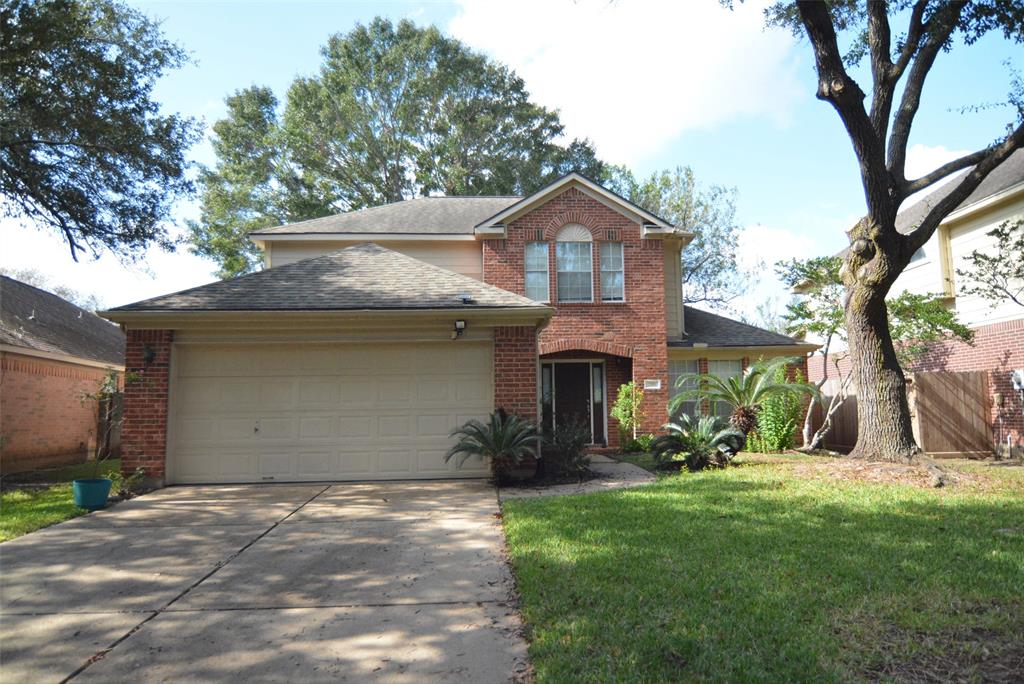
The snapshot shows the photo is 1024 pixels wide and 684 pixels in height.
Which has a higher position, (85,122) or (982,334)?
(85,122)

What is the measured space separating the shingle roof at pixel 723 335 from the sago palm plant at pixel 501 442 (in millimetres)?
7547

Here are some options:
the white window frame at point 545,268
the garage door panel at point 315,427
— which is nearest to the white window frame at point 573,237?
the white window frame at point 545,268

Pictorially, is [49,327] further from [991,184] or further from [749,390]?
[991,184]

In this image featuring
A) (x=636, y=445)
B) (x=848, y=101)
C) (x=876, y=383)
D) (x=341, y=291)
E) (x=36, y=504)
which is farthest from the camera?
(x=636, y=445)

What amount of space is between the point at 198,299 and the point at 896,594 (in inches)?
377

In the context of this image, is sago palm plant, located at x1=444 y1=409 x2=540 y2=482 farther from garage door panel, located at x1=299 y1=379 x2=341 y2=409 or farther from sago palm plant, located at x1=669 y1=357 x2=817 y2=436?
sago palm plant, located at x1=669 y1=357 x2=817 y2=436

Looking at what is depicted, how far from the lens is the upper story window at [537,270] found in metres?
15.0

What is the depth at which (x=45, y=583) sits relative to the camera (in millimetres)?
4895

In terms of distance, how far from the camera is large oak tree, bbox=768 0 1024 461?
933cm

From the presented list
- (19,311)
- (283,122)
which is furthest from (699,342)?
(283,122)

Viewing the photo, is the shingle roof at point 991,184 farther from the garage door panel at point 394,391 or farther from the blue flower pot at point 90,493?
the blue flower pot at point 90,493

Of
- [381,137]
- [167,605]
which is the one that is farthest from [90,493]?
[381,137]

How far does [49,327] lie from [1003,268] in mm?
21798

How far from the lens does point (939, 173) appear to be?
1015 cm
